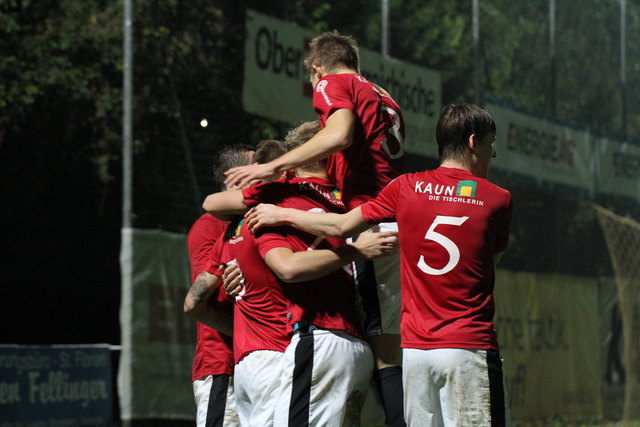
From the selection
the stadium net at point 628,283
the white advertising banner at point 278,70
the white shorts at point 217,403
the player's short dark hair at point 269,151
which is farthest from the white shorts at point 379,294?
the stadium net at point 628,283

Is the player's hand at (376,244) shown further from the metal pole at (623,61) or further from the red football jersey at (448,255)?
the metal pole at (623,61)

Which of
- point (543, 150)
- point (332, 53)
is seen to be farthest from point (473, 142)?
point (543, 150)

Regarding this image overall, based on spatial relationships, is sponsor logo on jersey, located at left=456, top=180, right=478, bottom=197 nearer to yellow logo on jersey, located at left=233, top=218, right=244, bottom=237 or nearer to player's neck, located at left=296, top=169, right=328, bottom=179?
player's neck, located at left=296, top=169, right=328, bottom=179

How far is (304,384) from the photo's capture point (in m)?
4.51

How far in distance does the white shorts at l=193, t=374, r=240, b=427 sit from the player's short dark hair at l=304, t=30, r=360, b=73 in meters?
1.72

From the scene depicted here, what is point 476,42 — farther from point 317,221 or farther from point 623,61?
point 317,221

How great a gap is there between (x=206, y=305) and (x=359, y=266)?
108 centimetres

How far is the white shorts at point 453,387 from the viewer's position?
14.2 ft

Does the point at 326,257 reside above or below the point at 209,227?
below

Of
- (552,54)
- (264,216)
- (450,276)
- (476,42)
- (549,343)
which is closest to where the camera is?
(450,276)

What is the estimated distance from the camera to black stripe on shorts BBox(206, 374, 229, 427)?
582 centimetres

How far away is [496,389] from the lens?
4.42m

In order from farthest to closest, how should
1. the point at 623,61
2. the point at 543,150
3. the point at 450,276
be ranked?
the point at 623,61, the point at 543,150, the point at 450,276

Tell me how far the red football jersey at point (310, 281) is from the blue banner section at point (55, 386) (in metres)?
4.19
